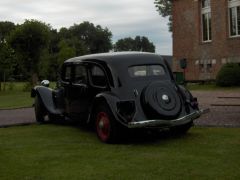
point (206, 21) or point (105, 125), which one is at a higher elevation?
point (206, 21)

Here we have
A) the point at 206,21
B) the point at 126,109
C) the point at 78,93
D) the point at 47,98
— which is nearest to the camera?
the point at 126,109

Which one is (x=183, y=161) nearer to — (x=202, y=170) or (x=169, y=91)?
(x=202, y=170)

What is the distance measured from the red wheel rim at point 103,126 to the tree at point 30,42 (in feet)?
100

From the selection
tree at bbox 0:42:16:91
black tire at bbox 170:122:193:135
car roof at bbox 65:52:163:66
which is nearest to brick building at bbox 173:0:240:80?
tree at bbox 0:42:16:91

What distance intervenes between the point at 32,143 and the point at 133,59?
8.44 feet

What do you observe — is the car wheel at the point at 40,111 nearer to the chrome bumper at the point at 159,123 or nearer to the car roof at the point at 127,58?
the car roof at the point at 127,58

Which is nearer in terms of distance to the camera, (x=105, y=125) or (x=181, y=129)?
(x=105, y=125)

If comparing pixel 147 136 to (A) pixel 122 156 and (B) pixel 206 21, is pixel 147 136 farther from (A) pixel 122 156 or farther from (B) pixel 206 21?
(B) pixel 206 21

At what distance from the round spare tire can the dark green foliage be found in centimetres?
1996

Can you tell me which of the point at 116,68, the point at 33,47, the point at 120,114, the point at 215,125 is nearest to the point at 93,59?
the point at 116,68

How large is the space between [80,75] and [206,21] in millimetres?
25902

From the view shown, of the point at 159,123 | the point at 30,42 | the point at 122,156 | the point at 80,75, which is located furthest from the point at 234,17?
the point at 122,156

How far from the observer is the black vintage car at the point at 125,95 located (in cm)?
920

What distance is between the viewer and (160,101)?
931 cm
